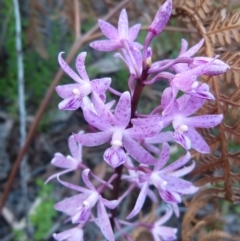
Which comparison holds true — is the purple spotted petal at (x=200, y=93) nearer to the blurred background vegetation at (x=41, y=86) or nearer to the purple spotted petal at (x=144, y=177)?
the purple spotted petal at (x=144, y=177)

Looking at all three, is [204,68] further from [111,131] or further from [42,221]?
[42,221]

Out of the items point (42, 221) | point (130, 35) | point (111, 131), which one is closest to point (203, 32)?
point (130, 35)

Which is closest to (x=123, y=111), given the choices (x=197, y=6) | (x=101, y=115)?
(x=101, y=115)

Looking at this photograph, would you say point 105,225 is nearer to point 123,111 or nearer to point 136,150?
point 136,150

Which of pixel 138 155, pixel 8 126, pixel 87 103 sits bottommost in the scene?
pixel 8 126

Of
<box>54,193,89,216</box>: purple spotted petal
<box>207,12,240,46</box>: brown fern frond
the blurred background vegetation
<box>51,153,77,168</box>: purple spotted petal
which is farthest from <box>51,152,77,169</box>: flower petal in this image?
the blurred background vegetation

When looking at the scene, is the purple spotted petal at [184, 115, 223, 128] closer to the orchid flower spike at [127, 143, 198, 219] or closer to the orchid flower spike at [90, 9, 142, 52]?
the orchid flower spike at [127, 143, 198, 219]
